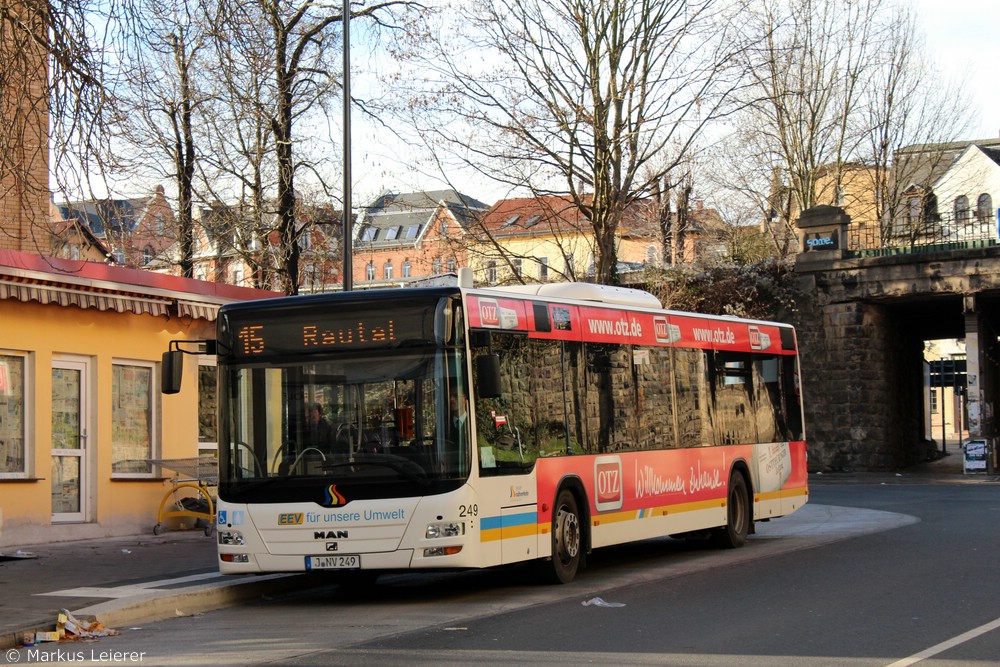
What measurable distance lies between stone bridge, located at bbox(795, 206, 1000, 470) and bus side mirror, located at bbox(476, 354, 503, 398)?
89.4ft

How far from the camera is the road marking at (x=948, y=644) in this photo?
26.8 ft

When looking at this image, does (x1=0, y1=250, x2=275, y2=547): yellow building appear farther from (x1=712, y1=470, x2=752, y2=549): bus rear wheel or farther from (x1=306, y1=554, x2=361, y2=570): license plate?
(x1=712, y1=470, x2=752, y2=549): bus rear wheel

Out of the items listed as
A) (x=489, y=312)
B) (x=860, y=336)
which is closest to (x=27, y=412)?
(x=489, y=312)

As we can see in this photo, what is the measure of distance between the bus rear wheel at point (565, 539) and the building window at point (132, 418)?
25.6 ft

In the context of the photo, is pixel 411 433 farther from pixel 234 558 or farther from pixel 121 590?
pixel 121 590

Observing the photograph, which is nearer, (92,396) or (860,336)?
(92,396)

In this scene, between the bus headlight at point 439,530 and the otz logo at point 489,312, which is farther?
the otz logo at point 489,312

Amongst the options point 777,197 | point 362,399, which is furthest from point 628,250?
point 362,399

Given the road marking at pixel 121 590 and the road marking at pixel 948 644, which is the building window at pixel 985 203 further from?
the road marking at pixel 948 644

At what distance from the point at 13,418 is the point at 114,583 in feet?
16.8

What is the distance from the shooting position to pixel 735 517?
17469 mm

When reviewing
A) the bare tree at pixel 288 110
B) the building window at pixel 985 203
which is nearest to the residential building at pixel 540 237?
the bare tree at pixel 288 110

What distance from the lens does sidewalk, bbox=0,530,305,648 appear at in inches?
426

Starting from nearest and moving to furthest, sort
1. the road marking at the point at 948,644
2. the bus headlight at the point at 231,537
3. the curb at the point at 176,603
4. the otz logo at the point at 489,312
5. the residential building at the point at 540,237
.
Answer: the road marking at the point at 948,644 → the curb at the point at 176,603 → the bus headlight at the point at 231,537 → the otz logo at the point at 489,312 → the residential building at the point at 540,237
